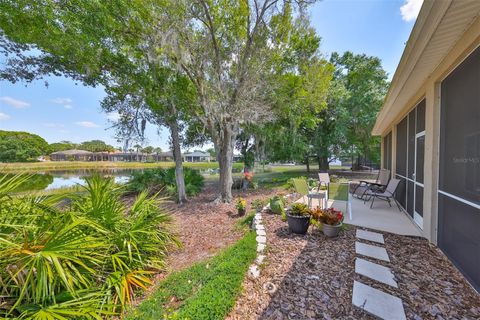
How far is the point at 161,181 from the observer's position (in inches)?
390

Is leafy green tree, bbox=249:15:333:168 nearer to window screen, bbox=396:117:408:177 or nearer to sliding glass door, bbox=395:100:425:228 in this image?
window screen, bbox=396:117:408:177

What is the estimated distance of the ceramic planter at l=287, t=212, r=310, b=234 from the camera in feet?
11.6

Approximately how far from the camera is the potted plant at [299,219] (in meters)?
3.55

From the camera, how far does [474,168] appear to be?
2283 mm

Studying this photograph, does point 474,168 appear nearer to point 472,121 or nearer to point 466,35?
point 472,121

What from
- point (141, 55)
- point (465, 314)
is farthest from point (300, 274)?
point (141, 55)

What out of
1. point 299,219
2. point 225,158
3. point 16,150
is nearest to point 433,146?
point 299,219

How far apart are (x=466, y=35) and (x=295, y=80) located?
686 centimetres

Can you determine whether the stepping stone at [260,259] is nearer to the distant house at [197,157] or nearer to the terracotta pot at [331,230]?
the terracotta pot at [331,230]

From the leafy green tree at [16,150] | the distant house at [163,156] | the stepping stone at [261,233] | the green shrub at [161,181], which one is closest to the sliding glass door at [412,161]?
the stepping stone at [261,233]

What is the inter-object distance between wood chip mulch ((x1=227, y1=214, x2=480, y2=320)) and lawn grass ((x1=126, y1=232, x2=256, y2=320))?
0.49ft

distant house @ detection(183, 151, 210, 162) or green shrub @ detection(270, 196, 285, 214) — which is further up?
distant house @ detection(183, 151, 210, 162)

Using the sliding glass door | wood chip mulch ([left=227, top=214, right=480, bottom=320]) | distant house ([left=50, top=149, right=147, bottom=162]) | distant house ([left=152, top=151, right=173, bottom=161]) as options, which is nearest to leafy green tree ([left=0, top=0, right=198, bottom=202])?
wood chip mulch ([left=227, top=214, right=480, bottom=320])

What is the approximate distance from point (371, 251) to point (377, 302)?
3.84 feet
